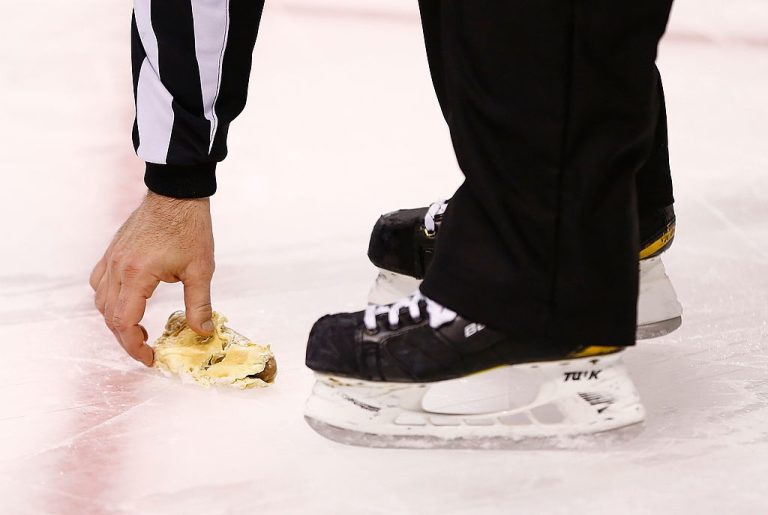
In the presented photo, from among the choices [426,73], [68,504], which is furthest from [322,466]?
[426,73]

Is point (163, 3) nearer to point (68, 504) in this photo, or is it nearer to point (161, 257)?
point (161, 257)

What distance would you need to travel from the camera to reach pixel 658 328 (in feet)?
4.48

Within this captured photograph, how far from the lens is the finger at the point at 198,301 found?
129 centimetres

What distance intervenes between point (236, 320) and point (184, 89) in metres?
0.39

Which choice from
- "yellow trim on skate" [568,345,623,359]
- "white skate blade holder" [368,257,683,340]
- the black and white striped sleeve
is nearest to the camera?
"yellow trim on skate" [568,345,623,359]

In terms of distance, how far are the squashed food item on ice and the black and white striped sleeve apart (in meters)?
0.18

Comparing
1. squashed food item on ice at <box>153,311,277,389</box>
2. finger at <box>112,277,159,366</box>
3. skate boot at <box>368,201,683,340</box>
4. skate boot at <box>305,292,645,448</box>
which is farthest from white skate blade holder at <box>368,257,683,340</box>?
finger at <box>112,277,159,366</box>

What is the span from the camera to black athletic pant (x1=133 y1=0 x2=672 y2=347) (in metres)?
0.98

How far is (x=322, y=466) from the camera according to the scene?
1.07m

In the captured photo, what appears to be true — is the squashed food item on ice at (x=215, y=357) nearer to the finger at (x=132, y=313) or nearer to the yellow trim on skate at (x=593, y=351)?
the finger at (x=132, y=313)

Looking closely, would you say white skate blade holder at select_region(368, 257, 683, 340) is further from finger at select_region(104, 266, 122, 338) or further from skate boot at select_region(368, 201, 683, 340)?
finger at select_region(104, 266, 122, 338)

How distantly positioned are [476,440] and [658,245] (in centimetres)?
40

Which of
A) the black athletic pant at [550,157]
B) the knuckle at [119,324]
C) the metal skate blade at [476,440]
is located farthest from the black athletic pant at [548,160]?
the knuckle at [119,324]

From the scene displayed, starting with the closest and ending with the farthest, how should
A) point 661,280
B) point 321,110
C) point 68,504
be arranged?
point 68,504 < point 661,280 < point 321,110
